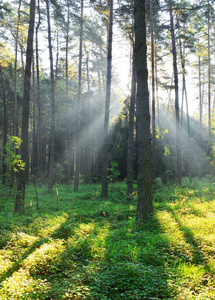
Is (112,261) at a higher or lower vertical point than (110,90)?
lower

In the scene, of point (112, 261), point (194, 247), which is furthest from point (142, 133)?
point (112, 261)

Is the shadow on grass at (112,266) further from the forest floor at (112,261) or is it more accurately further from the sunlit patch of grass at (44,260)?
the sunlit patch of grass at (44,260)

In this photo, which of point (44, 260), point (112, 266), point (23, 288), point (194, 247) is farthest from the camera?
point (194, 247)

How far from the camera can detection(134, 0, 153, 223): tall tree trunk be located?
21.9 ft

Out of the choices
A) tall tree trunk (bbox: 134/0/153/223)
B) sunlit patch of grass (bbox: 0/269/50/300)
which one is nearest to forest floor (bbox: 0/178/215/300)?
sunlit patch of grass (bbox: 0/269/50/300)

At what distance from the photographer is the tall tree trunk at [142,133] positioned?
6688 mm

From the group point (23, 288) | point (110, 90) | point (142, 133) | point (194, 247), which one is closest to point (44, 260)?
point (23, 288)

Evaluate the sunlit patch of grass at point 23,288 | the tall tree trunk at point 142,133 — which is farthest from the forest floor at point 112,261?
the tall tree trunk at point 142,133

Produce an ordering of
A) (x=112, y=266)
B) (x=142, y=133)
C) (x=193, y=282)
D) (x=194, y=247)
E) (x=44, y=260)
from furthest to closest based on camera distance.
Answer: (x=142, y=133) < (x=194, y=247) < (x=44, y=260) < (x=112, y=266) < (x=193, y=282)

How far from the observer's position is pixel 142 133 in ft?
22.4

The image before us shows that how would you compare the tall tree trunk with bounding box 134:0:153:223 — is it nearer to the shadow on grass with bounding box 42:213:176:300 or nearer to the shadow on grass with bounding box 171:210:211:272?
the shadow on grass with bounding box 42:213:176:300

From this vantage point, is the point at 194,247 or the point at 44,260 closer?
the point at 44,260

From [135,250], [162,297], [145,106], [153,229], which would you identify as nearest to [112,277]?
[162,297]

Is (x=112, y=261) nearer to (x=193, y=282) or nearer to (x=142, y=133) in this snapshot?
(x=193, y=282)
